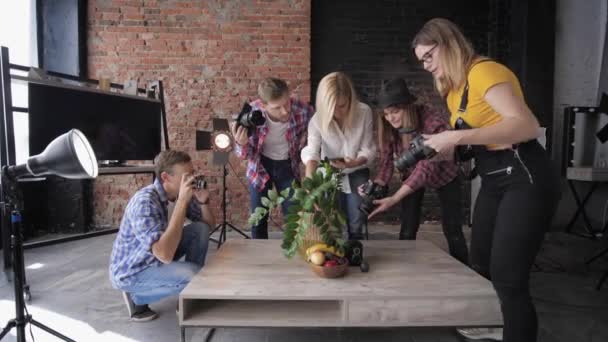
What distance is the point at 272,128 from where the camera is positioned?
7.71ft

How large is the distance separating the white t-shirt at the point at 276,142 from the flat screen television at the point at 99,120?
1296mm

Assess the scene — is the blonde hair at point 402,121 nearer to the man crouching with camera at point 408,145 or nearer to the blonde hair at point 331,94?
the man crouching with camera at point 408,145

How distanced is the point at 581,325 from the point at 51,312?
2.61 m

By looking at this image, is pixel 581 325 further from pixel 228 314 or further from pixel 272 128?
pixel 272 128

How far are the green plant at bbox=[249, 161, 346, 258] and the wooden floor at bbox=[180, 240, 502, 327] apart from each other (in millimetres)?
126

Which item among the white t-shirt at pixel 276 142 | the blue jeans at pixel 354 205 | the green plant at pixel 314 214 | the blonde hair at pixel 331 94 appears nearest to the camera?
the green plant at pixel 314 214

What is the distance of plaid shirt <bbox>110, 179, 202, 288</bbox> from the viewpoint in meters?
1.52

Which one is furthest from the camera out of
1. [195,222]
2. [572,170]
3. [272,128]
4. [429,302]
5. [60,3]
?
[60,3]

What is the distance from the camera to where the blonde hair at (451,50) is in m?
1.18

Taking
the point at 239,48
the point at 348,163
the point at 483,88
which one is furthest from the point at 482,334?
the point at 239,48

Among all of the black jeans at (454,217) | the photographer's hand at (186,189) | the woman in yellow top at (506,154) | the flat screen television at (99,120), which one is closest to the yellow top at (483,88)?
the woman in yellow top at (506,154)

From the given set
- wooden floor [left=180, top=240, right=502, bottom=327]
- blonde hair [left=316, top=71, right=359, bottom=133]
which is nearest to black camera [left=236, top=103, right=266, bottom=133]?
blonde hair [left=316, top=71, right=359, bottom=133]

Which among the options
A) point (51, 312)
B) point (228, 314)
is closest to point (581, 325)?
point (228, 314)

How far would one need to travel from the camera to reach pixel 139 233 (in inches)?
60.0
